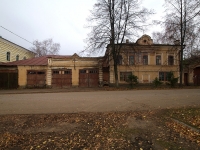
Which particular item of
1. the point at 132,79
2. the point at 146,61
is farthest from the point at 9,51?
the point at 146,61

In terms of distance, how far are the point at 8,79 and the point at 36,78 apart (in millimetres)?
4284

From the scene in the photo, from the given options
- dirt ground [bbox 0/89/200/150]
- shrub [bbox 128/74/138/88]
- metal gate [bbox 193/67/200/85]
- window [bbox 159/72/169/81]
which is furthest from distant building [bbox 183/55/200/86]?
dirt ground [bbox 0/89/200/150]

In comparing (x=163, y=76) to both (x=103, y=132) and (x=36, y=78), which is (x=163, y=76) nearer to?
(x=103, y=132)

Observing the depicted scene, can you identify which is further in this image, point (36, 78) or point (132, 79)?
point (36, 78)

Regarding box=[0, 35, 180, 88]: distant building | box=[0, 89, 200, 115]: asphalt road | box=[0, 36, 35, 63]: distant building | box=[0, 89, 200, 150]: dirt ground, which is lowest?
box=[0, 89, 200, 150]: dirt ground

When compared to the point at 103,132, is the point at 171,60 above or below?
above

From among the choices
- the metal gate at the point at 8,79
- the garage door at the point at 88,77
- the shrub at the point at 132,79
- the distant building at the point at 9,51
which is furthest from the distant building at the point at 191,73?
the distant building at the point at 9,51

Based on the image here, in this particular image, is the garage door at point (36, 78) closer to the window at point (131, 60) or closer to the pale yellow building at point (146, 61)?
the pale yellow building at point (146, 61)

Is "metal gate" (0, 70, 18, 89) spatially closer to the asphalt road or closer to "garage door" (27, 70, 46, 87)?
"garage door" (27, 70, 46, 87)

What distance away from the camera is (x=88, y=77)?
73.0 ft

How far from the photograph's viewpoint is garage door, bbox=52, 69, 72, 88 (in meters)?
21.8

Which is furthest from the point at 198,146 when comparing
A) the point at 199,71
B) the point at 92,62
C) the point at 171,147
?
the point at 199,71

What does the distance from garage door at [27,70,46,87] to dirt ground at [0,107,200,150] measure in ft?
54.3

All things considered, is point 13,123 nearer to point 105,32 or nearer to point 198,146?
point 198,146
